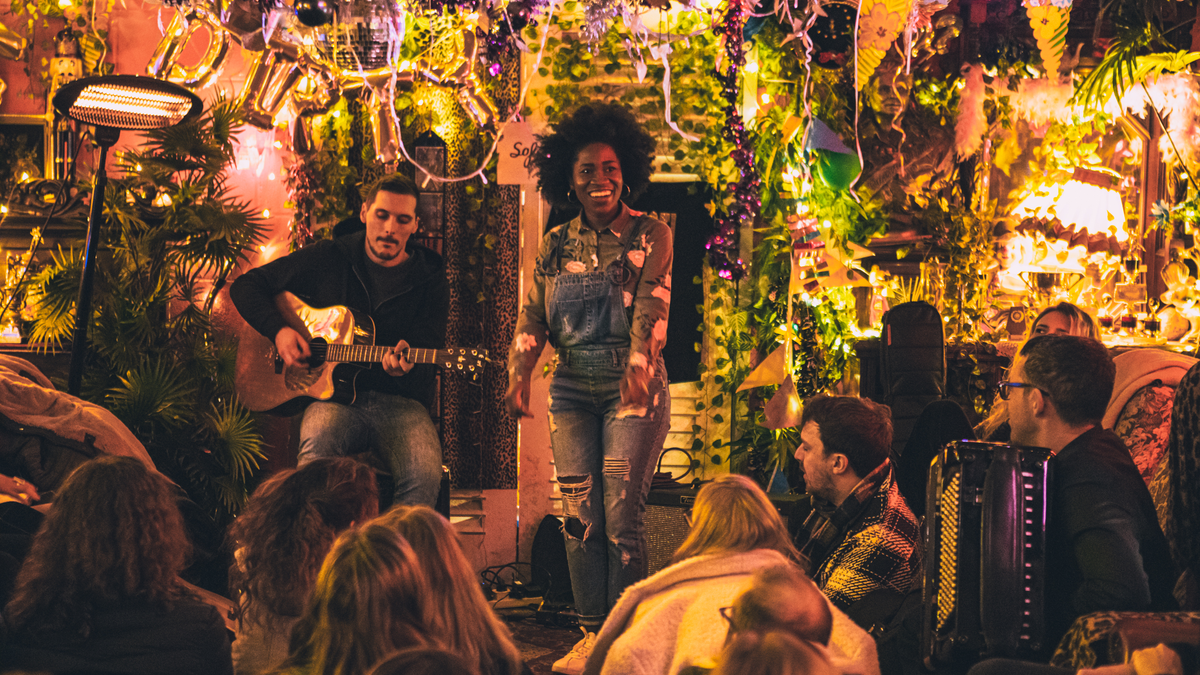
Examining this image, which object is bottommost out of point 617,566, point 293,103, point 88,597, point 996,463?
point 617,566

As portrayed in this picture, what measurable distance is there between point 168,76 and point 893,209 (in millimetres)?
3779

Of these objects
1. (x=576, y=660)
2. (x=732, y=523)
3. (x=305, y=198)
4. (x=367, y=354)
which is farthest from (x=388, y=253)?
(x=732, y=523)

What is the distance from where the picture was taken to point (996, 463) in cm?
231

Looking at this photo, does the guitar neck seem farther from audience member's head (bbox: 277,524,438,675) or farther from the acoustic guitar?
audience member's head (bbox: 277,524,438,675)

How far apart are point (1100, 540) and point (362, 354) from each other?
276 centimetres

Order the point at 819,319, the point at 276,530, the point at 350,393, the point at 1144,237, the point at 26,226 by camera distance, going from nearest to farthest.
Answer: the point at 276,530 → the point at 350,393 → the point at 819,319 → the point at 26,226 → the point at 1144,237

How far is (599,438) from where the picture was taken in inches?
144

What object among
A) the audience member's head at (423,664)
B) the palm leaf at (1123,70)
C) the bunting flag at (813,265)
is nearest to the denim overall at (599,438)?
the bunting flag at (813,265)

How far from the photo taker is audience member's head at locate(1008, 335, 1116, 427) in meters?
2.45

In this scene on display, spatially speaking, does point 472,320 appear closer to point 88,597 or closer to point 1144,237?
point 88,597

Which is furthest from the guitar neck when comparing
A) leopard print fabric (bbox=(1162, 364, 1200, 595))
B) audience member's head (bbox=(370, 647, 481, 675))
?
audience member's head (bbox=(370, 647, 481, 675))

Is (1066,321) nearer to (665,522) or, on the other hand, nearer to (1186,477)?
(665,522)

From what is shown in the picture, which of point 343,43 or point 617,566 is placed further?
point 343,43

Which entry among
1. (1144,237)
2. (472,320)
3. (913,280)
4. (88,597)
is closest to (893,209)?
(913,280)
